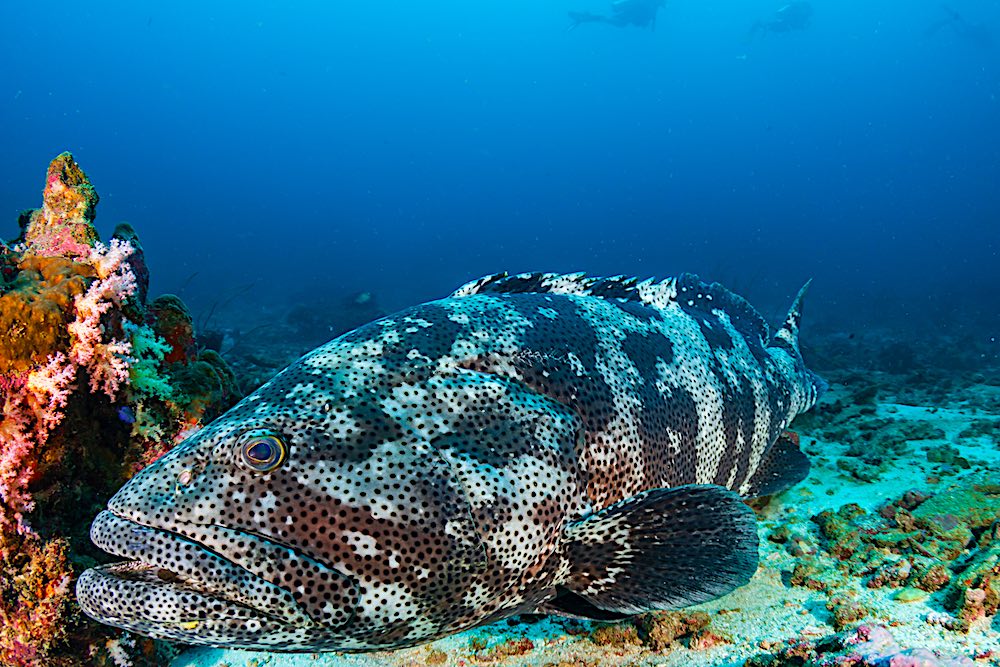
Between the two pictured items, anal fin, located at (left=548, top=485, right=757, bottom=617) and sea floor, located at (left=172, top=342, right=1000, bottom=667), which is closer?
anal fin, located at (left=548, top=485, right=757, bottom=617)

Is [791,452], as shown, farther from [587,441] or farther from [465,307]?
[465,307]

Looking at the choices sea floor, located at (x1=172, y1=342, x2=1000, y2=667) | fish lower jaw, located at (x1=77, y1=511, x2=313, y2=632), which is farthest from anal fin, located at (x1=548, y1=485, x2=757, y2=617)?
fish lower jaw, located at (x1=77, y1=511, x2=313, y2=632)

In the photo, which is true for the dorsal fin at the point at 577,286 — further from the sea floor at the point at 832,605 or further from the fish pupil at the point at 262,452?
the sea floor at the point at 832,605

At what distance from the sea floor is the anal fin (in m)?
0.38

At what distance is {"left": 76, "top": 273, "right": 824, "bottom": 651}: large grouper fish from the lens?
163 centimetres

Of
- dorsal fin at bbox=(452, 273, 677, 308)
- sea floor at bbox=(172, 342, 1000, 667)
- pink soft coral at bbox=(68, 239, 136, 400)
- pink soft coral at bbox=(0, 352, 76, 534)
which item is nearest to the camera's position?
sea floor at bbox=(172, 342, 1000, 667)

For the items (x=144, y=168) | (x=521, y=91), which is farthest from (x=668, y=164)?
(x=144, y=168)

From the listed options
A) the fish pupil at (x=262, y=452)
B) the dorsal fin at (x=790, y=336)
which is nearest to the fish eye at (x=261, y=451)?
the fish pupil at (x=262, y=452)

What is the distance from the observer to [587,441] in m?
2.25

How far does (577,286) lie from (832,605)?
6.85 feet

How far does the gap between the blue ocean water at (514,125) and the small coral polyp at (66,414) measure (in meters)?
76.7

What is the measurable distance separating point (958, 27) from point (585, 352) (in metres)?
119

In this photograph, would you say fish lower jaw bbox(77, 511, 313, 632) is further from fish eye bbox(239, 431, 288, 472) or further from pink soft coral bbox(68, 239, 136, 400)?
pink soft coral bbox(68, 239, 136, 400)

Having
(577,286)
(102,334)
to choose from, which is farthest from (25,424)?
(577,286)
